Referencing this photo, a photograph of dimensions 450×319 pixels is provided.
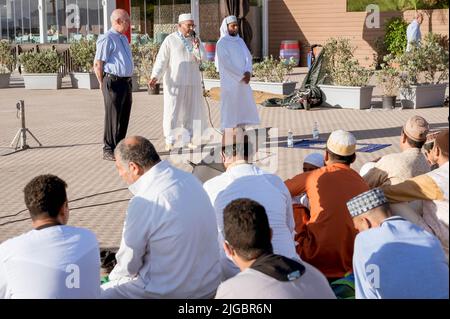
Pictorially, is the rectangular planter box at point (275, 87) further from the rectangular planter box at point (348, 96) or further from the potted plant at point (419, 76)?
the potted plant at point (419, 76)

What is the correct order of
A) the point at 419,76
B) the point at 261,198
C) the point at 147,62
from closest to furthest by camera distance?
1. the point at 261,198
2. the point at 419,76
3. the point at 147,62

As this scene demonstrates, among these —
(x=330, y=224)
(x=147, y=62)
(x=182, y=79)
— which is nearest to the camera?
(x=330, y=224)

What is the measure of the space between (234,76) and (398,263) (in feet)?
25.0

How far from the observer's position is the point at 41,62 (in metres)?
19.5

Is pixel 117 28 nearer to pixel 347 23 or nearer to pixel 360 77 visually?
pixel 360 77

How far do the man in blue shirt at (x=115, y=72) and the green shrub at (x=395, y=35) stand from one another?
15214 millimetres

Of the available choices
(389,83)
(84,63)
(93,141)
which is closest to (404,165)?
(93,141)

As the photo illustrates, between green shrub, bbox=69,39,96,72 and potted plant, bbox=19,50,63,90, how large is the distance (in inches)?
18.1

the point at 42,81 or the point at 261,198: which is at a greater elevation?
the point at 261,198

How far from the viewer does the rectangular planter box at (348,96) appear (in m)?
14.6

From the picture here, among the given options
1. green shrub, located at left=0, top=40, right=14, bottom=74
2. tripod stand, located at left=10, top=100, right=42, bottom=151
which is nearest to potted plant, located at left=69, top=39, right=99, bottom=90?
green shrub, located at left=0, top=40, right=14, bottom=74

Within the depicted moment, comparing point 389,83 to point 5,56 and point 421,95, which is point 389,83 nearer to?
point 421,95

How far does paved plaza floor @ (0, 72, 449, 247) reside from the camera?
7.44m

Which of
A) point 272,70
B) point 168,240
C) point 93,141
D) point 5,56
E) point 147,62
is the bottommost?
point 93,141
